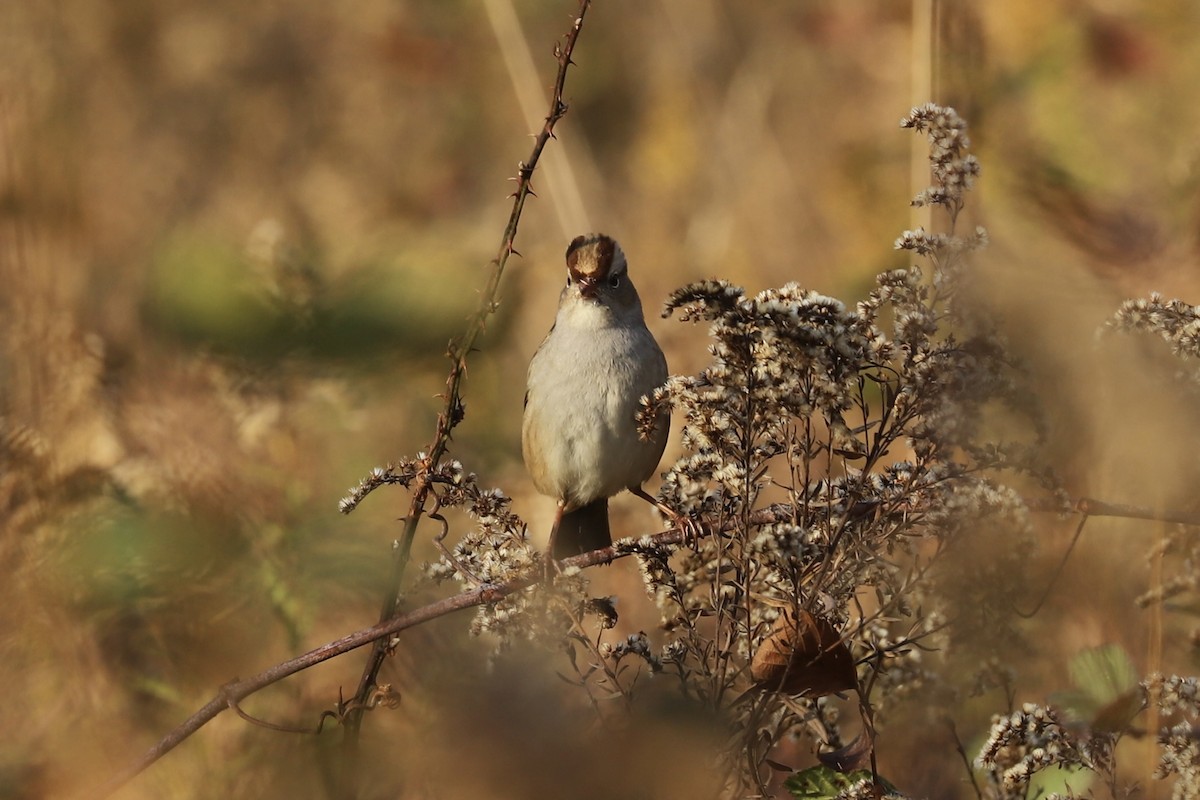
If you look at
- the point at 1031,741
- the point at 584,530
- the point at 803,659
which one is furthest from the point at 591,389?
the point at 1031,741

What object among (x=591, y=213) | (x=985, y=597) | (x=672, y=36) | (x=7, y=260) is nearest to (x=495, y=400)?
(x=591, y=213)

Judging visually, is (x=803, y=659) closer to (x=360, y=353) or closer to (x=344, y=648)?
(x=344, y=648)

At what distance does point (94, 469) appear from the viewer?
160 cm

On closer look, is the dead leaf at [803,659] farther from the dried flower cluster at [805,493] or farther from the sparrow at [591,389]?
the sparrow at [591,389]

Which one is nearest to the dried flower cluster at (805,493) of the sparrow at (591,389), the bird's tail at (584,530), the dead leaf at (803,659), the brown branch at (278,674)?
the dead leaf at (803,659)

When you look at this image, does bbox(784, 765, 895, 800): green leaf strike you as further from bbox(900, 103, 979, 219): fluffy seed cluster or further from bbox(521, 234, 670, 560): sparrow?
bbox(521, 234, 670, 560): sparrow

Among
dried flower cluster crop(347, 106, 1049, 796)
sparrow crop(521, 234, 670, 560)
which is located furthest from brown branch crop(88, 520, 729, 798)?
sparrow crop(521, 234, 670, 560)

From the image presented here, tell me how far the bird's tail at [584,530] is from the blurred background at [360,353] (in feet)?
0.78

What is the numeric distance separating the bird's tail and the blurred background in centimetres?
24

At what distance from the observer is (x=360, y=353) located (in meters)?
1.28

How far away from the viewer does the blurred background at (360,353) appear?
1.22 m

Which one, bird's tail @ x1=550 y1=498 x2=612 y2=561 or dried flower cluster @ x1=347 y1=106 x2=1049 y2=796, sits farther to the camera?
bird's tail @ x1=550 y1=498 x2=612 y2=561

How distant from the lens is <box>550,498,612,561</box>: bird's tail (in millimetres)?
3139

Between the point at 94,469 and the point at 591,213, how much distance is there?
250 cm
